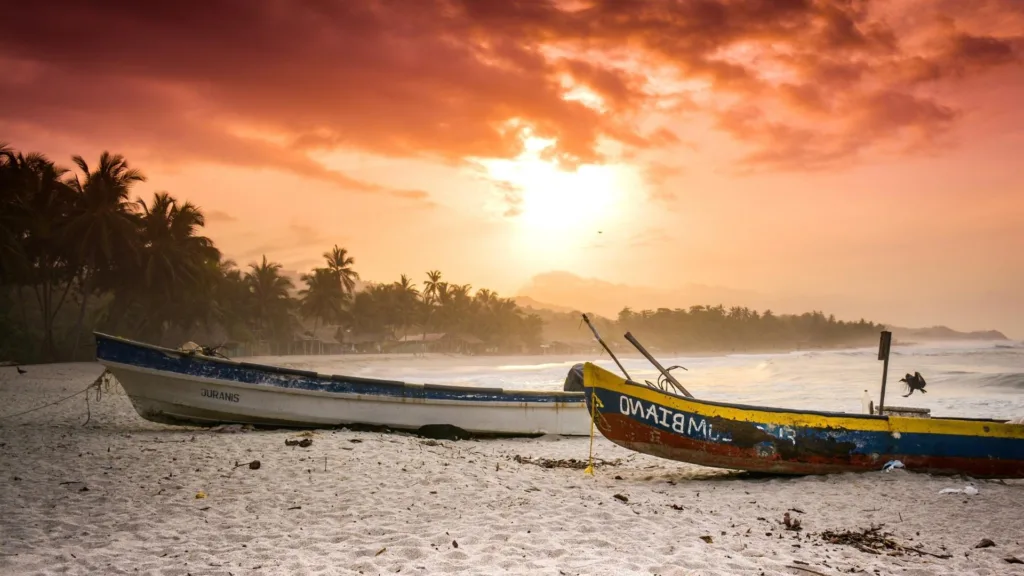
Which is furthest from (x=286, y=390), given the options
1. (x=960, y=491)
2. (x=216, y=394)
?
(x=960, y=491)

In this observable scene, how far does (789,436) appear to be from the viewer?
8.36 m

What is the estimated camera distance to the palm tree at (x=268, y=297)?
53.7 m

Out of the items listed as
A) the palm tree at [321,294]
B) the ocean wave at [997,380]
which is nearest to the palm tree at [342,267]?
the palm tree at [321,294]

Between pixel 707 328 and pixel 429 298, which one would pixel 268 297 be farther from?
pixel 707 328

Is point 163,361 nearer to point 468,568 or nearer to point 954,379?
point 468,568

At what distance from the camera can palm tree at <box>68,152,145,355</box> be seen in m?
31.8

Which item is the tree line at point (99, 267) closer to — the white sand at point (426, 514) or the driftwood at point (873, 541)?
the white sand at point (426, 514)

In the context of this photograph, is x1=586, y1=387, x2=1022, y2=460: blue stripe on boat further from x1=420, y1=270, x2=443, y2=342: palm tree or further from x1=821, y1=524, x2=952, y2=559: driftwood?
x1=420, y1=270, x2=443, y2=342: palm tree

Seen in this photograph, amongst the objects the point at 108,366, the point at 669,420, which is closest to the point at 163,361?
the point at 108,366

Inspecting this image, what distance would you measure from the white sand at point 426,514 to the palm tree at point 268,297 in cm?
4557

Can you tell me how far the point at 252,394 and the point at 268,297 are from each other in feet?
152

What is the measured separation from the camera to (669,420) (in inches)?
329

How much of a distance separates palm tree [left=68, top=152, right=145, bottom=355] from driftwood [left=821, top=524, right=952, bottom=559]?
33.5m

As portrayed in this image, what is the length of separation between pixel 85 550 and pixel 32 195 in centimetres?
3323
